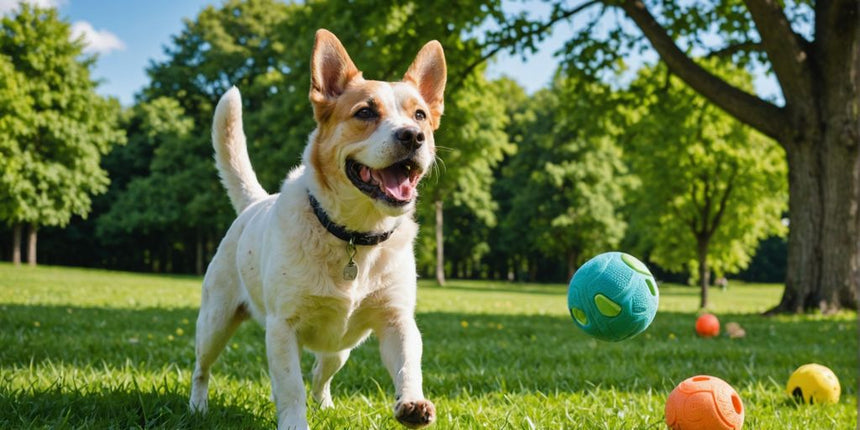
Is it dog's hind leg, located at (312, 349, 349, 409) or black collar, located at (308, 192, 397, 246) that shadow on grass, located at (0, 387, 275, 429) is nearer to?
dog's hind leg, located at (312, 349, 349, 409)

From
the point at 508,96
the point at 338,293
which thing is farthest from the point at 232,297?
the point at 508,96

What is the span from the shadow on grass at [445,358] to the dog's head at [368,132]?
1347mm

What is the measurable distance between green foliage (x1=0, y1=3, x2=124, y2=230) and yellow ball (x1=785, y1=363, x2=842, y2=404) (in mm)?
29132

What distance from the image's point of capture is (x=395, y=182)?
3453mm

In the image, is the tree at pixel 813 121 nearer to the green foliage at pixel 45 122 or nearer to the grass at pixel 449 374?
the grass at pixel 449 374

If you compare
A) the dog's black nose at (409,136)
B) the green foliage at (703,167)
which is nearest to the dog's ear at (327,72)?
the dog's black nose at (409,136)

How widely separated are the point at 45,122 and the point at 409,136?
30.0m

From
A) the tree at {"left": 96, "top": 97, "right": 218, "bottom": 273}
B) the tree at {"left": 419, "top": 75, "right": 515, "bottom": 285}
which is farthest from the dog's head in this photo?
the tree at {"left": 96, "top": 97, "right": 218, "bottom": 273}

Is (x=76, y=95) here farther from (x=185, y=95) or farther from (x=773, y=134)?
(x=773, y=134)

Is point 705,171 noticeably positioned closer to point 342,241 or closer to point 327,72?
point 327,72

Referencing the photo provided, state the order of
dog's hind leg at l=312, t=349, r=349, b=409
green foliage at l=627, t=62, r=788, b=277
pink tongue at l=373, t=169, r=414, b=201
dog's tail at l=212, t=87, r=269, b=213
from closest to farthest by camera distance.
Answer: pink tongue at l=373, t=169, r=414, b=201, dog's hind leg at l=312, t=349, r=349, b=409, dog's tail at l=212, t=87, r=269, b=213, green foliage at l=627, t=62, r=788, b=277

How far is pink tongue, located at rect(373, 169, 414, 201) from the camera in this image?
3373mm

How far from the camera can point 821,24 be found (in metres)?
11.8

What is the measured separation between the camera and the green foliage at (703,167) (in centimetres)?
1546
